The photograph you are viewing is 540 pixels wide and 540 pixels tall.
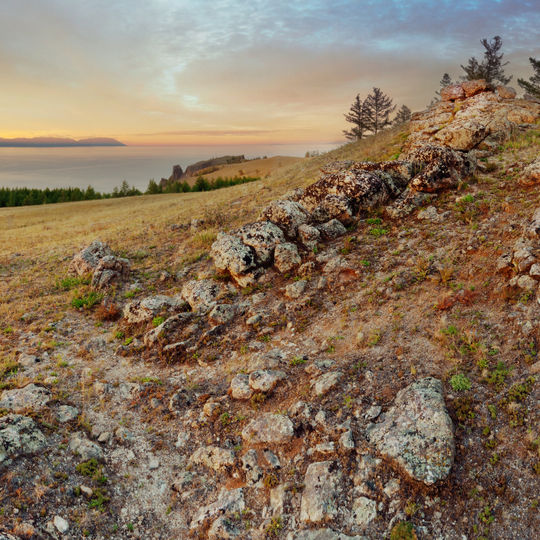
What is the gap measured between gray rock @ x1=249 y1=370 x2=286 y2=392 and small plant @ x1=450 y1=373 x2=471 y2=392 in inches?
137

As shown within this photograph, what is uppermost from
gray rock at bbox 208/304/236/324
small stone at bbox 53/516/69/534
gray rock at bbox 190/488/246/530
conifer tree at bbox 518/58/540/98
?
conifer tree at bbox 518/58/540/98

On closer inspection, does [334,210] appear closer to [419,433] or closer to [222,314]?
[222,314]

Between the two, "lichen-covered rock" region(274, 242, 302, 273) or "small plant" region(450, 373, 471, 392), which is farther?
"lichen-covered rock" region(274, 242, 302, 273)

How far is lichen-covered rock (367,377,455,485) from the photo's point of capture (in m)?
5.71

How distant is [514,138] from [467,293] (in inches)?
569

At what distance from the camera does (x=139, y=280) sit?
50.9 feet

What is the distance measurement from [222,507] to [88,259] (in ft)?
44.8

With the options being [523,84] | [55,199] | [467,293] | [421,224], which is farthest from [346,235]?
[55,199]

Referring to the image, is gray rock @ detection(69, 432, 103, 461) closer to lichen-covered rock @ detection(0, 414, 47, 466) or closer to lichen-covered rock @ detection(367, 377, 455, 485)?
lichen-covered rock @ detection(0, 414, 47, 466)

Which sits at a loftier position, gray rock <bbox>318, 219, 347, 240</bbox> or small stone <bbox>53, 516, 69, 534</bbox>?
gray rock <bbox>318, 219, 347, 240</bbox>

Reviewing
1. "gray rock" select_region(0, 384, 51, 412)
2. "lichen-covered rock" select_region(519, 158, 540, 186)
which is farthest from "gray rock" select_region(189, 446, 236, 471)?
"lichen-covered rock" select_region(519, 158, 540, 186)

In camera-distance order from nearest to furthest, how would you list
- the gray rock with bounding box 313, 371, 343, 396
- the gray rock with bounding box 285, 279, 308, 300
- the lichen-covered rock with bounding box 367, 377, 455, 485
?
1. the lichen-covered rock with bounding box 367, 377, 455, 485
2. the gray rock with bounding box 313, 371, 343, 396
3. the gray rock with bounding box 285, 279, 308, 300

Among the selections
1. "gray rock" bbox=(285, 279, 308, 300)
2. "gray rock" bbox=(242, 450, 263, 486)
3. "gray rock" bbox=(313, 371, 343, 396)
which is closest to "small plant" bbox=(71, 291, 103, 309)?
"gray rock" bbox=(285, 279, 308, 300)

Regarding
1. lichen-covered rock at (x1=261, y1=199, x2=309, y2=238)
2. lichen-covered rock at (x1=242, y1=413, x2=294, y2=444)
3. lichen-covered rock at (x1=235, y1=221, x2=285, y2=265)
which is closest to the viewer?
lichen-covered rock at (x1=242, y1=413, x2=294, y2=444)
